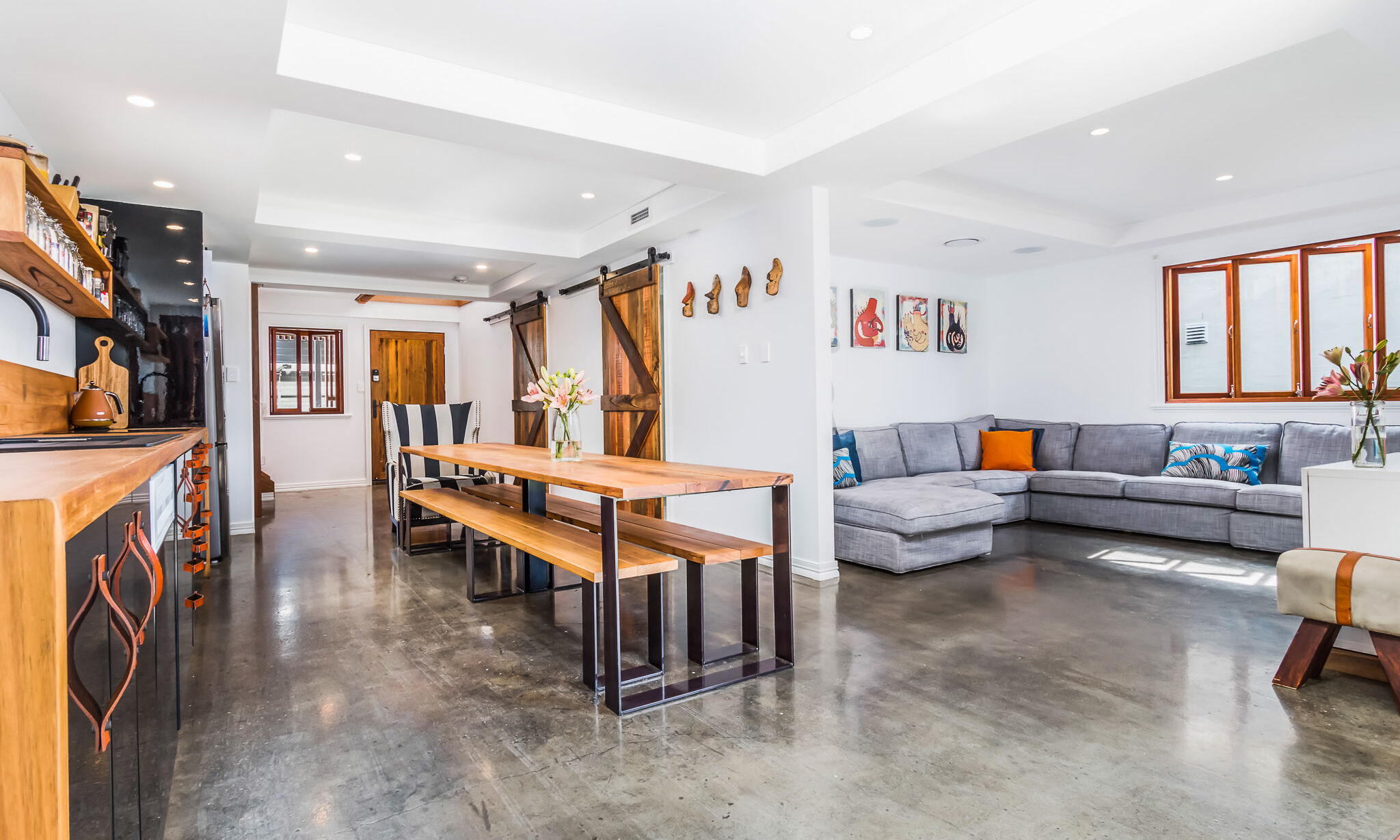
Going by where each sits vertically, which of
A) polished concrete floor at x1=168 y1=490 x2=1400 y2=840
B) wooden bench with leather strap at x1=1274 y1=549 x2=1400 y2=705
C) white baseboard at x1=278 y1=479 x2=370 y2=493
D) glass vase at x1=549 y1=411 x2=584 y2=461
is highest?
glass vase at x1=549 y1=411 x2=584 y2=461

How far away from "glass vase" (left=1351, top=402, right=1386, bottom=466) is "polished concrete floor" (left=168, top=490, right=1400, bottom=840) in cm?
76

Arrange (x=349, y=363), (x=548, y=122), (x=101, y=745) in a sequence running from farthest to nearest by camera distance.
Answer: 1. (x=349, y=363)
2. (x=548, y=122)
3. (x=101, y=745)

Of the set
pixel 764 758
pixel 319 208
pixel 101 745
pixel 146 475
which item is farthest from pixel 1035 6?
pixel 319 208

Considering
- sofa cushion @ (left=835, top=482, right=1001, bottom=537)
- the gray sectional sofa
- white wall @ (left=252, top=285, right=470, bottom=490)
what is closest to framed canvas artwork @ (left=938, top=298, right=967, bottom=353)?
the gray sectional sofa

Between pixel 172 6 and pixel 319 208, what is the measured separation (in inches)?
122

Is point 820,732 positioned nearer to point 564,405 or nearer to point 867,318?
point 564,405

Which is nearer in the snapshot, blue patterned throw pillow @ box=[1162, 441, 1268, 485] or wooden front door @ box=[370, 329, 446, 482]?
blue patterned throw pillow @ box=[1162, 441, 1268, 485]

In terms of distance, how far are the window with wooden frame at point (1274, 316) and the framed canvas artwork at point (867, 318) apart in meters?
2.25

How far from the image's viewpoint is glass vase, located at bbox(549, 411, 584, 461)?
139 inches

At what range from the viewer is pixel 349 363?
9.29 metres

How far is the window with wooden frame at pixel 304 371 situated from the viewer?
8938mm

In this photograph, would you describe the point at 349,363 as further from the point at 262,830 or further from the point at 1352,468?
the point at 1352,468

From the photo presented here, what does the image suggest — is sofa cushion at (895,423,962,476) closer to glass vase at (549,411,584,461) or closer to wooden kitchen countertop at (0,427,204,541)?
glass vase at (549,411,584,461)

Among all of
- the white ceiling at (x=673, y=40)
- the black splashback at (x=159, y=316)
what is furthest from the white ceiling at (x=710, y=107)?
the black splashback at (x=159, y=316)
